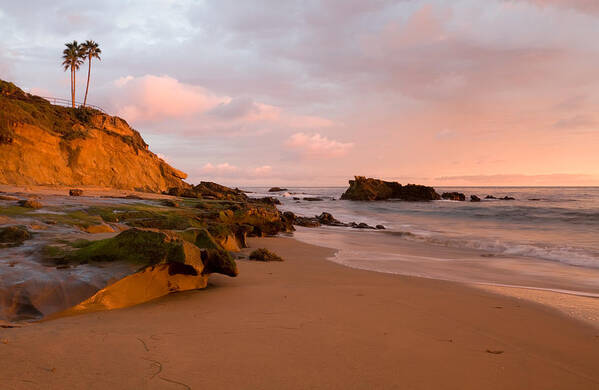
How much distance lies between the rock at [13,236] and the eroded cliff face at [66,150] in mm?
23331

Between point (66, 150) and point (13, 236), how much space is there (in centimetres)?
2841

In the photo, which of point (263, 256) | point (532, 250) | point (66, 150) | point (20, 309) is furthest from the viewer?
point (66, 150)

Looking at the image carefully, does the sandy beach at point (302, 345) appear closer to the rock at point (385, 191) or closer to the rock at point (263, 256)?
the rock at point (263, 256)

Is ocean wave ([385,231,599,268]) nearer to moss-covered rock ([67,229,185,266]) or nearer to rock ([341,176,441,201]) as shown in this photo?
moss-covered rock ([67,229,185,266])

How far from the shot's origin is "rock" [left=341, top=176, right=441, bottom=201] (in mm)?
64812

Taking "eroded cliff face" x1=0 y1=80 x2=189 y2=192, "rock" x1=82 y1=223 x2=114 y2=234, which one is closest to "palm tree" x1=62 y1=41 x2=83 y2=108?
"eroded cliff face" x1=0 y1=80 x2=189 y2=192

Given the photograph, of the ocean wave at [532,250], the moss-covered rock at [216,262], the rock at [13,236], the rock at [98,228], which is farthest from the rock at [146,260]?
the ocean wave at [532,250]

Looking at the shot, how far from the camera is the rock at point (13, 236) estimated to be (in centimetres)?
560

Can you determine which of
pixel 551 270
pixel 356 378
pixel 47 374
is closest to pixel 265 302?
pixel 356 378

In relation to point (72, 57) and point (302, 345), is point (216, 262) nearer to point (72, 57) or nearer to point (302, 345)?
point (302, 345)

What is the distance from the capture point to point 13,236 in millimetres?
5770

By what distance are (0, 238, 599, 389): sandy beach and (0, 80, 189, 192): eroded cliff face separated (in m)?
27.3

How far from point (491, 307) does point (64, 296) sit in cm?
584

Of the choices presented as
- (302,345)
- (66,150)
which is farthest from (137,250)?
(66,150)
